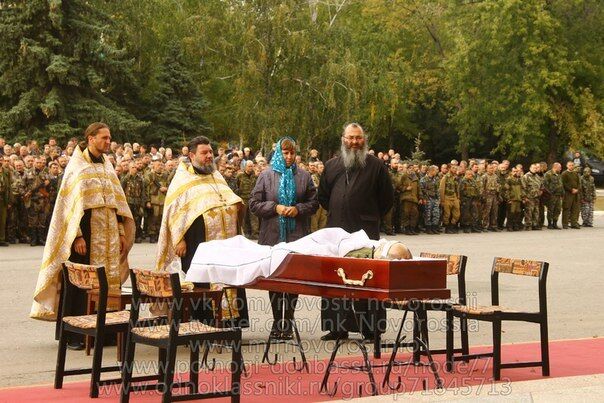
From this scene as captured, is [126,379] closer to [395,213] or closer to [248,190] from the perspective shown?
[248,190]

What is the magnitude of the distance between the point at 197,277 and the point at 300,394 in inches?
50.9

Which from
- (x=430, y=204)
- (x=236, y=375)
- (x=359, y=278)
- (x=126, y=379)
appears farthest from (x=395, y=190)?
(x=126, y=379)

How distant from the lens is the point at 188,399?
8.85 meters

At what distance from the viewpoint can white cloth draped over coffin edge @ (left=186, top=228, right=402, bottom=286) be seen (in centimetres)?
984

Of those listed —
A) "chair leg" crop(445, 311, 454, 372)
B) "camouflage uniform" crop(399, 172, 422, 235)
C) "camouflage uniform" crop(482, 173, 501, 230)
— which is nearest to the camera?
"chair leg" crop(445, 311, 454, 372)

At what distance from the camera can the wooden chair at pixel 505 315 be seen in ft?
33.8

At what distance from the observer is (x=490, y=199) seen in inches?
1363

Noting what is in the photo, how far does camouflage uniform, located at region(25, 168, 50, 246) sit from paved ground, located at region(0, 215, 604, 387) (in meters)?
0.66

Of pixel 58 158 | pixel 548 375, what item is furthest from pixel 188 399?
pixel 58 158

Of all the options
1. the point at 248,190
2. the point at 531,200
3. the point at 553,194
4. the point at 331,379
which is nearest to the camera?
the point at 331,379

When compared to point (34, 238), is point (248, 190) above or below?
above

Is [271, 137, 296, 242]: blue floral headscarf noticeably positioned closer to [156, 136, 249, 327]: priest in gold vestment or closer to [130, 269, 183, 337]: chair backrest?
[156, 136, 249, 327]: priest in gold vestment

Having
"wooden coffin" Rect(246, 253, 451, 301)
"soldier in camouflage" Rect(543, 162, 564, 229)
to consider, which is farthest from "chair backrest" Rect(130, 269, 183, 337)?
"soldier in camouflage" Rect(543, 162, 564, 229)

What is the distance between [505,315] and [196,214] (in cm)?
375
